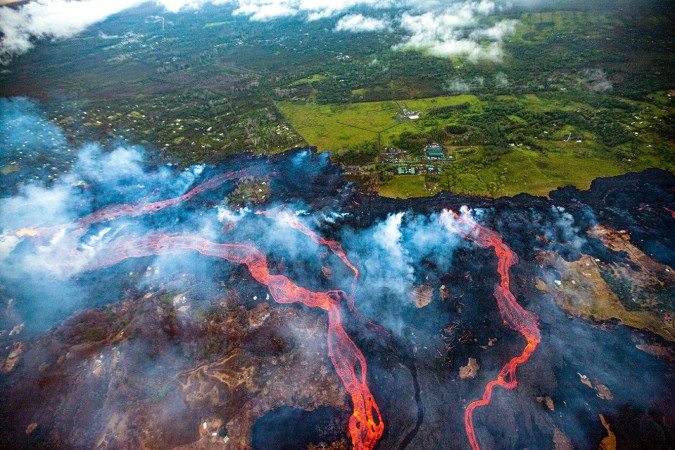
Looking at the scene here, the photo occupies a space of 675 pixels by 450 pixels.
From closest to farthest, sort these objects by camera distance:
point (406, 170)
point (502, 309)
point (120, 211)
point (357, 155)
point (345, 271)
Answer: point (502, 309)
point (345, 271)
point (120, 211)
point (406, 170)
point (357, 155)

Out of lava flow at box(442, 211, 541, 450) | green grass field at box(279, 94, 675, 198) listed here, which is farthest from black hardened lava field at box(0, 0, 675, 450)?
green grass field at box(279, 94, 675, 198)

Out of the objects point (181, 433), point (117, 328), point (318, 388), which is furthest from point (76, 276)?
point (318, 388)

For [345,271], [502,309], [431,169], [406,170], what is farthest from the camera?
[431,169]

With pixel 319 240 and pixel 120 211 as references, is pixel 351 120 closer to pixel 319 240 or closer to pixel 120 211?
pixel 319 240

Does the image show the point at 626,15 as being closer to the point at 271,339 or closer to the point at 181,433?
the point at 271,339

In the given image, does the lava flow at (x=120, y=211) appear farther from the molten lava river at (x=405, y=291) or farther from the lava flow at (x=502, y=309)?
the lava flow at (x=502, y=309)

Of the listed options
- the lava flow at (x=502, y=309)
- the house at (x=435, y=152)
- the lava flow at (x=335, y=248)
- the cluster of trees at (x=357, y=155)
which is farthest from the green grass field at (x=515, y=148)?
the lava flow at (x=335, y=248)

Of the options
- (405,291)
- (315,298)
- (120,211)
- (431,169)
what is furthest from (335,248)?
(120,211)
